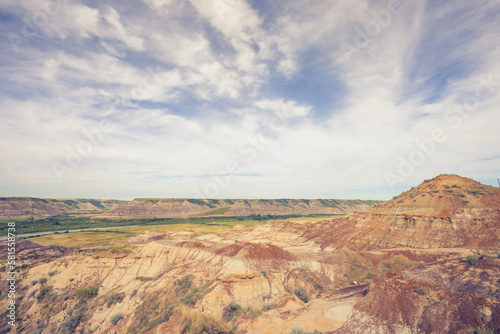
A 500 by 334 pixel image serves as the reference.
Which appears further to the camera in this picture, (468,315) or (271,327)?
(271,327)

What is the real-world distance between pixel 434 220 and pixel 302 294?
115 feet

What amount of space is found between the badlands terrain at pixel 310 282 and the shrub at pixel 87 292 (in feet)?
0.41

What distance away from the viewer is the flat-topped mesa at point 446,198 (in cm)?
4112

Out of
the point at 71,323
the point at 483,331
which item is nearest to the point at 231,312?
the point at 483,331

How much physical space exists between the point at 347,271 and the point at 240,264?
55.8 feet

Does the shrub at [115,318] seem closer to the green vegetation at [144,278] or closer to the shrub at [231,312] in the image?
the green vegetation at [144,278]

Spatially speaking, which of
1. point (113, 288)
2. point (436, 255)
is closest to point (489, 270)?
point (436, 255)

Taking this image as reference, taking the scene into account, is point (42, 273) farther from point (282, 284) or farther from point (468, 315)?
point (468, 315)

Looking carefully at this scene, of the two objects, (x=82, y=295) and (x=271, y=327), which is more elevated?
(x=271, y=327)

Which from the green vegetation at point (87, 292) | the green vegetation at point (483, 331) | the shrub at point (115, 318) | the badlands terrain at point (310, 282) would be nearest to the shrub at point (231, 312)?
the badlands terrain at point (310, 282)

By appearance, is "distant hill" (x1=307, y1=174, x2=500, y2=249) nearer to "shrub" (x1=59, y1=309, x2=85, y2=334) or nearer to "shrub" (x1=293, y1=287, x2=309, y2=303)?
"shrub" (x1=293, y1=287, x2=309, y2=303)

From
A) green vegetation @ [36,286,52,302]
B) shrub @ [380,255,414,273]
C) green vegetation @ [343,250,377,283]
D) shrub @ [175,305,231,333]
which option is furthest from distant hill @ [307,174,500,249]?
green vegetation @ [36,286,52,302]

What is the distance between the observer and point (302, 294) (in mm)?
25562

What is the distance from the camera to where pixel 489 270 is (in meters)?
18.5
